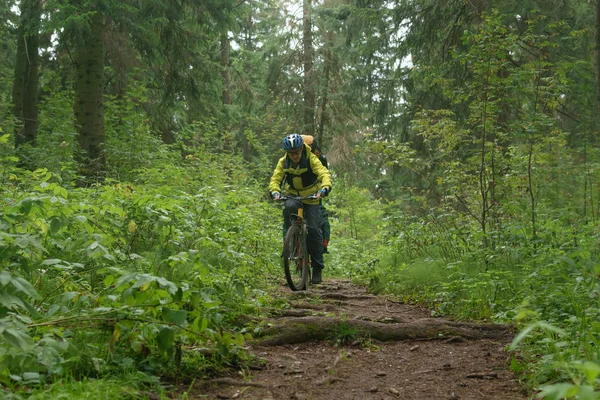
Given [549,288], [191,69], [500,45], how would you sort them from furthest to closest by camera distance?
1. [191,69]
2. [500,45]
3. [549,288]

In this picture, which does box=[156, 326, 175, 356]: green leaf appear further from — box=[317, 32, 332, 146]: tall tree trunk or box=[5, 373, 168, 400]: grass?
box=[317, 32, 332, 146]: tall tree trunk

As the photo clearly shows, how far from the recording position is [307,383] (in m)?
3.32

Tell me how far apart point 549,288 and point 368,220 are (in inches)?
555

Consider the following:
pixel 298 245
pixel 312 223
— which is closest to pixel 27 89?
pixel 312 223

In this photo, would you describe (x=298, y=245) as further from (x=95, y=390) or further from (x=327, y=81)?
(x=327, y=81)

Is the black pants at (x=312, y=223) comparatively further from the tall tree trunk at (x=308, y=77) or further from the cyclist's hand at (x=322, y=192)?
the tall tree trunk at (x=308, y=77)

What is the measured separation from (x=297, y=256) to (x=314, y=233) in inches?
23.0

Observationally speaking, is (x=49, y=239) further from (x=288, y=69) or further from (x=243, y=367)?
(x=288, y=69)

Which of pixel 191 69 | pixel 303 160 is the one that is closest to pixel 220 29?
pixel 191 69

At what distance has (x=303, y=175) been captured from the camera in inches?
288

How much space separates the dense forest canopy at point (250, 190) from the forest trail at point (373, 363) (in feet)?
0.83

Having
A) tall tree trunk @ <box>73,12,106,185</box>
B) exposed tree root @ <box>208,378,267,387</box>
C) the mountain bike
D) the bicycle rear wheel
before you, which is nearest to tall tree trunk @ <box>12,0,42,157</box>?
tall tree trunk @ <box>73,12,106,185</box>

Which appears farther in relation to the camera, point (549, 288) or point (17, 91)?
point (17, 91)

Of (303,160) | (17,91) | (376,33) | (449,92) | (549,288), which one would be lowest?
(549,288)
